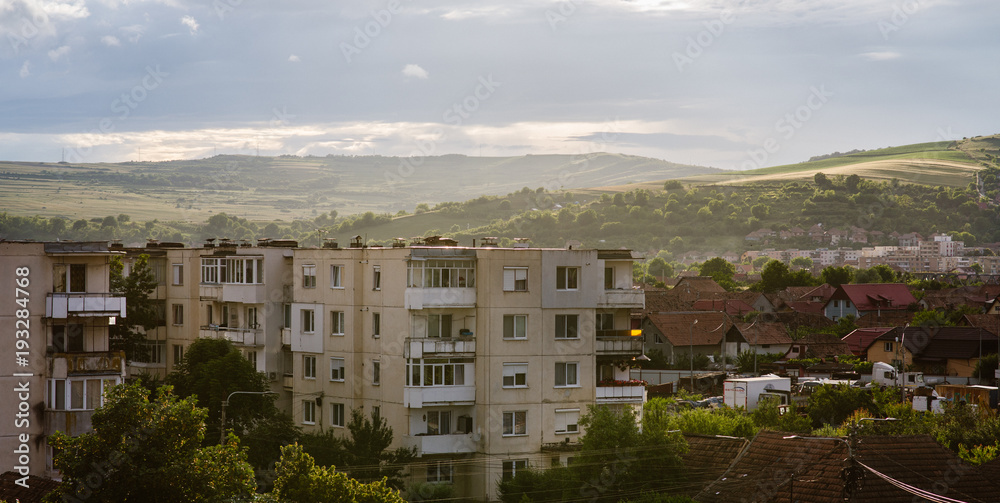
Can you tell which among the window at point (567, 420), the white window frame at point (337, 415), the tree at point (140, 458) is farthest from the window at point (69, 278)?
the window at point (567, 420)

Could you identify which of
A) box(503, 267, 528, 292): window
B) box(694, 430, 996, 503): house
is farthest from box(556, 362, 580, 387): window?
box(694, 430, 996, 503): house

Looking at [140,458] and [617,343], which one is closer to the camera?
[140,458]

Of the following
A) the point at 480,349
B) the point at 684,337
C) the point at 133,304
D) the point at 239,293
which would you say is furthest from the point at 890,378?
the point at 133,304

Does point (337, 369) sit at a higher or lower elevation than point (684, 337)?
higher

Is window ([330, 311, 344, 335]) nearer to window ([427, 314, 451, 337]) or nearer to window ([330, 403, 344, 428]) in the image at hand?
window ([330, 403, 344, 428])

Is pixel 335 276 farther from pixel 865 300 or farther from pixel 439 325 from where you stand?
pixel 865 300

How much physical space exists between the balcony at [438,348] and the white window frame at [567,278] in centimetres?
425

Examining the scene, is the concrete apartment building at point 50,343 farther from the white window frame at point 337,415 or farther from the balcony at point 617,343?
the balcony at point 617,343

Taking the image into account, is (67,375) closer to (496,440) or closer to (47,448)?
(47,448)

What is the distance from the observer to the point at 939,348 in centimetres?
8288

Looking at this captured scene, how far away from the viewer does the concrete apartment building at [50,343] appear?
3306cm

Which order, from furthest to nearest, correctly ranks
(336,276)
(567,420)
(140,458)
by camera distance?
(336,276) < (567,420) < (140,458)

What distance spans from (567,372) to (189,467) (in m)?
24.5

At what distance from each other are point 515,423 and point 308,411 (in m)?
9.79
